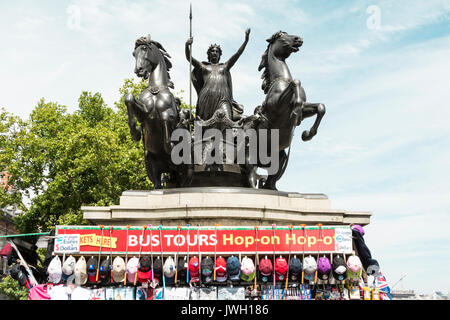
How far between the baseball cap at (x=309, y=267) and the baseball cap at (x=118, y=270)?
341cm

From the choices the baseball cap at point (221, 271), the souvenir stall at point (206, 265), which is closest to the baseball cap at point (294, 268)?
the souvenir stall at point (206, 265)

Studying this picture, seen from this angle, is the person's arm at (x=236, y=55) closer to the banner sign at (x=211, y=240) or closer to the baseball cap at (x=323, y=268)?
the banner sign at (x=211, y=240)

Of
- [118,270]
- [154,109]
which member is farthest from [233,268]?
[154,109]

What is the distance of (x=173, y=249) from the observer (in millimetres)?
9680

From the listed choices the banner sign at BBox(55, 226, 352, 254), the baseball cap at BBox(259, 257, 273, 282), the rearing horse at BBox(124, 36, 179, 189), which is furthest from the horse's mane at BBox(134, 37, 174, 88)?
the baseball cap at BBox(259, 257, 273, 282)

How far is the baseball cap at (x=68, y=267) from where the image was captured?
9.41 m

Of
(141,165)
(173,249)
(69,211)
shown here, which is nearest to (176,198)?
(173,249)

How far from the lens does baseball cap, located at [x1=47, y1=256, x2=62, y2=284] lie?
9320mm

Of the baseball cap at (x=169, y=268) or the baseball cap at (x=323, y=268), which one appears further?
the baseball cap at (x=323, y=268)

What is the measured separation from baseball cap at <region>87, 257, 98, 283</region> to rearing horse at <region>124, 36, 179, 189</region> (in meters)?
4.27

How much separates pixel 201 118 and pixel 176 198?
10.4ft
